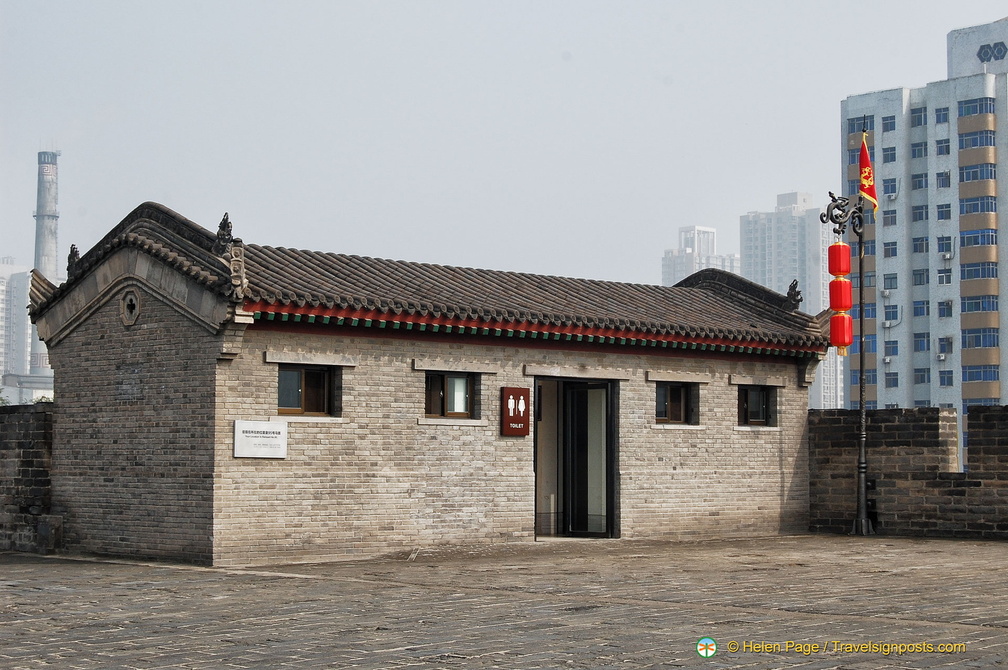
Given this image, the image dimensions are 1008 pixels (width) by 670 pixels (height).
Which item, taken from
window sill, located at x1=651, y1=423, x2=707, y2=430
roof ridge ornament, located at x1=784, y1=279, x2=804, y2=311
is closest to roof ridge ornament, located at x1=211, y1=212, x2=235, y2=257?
window sill, located at x1=651, y1=423, x2=707, y2=430

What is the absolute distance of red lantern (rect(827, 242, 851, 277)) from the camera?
85.9 ft

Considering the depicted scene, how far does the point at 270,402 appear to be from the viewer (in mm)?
19531

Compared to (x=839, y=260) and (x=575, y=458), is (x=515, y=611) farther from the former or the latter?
(x=839, y=260)

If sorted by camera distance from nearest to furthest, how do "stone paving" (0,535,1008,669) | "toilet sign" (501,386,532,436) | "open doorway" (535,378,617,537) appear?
"stone paving" (0,535,1008,669) → "toilet sign" (501,386,532,436) → "open doorway" (535,378,617,537)

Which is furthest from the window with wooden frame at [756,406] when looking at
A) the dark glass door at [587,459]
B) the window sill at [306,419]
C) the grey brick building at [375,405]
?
the window sill at [306,419]

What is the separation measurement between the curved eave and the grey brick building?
0.14ft

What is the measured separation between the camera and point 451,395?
71.8ft

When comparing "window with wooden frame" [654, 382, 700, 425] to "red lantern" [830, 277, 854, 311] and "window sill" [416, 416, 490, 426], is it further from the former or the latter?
"window sill" [416, 416, 490, 426]

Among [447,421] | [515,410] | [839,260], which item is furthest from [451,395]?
[839,260]

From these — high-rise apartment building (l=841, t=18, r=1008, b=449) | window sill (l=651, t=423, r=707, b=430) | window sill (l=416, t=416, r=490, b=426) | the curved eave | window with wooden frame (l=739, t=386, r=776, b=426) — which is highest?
high-rise apartment building (l=841, t=18, r=1008, b=449)

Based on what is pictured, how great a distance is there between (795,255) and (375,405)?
148 meters

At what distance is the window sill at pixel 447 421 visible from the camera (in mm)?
21203

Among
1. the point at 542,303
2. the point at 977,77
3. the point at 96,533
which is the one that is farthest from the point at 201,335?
the point at 977,77

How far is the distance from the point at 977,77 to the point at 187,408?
77553mm
